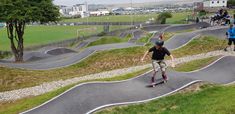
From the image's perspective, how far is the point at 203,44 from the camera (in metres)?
31.2

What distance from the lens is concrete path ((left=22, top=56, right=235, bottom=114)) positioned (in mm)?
13953

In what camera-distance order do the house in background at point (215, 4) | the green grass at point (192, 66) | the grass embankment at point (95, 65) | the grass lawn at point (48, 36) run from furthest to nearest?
the house in background at point (215, 4) < the grass lawn at point (48, 36) < the grass embankment at point (95, 65) < the green grass at point (192, 66)

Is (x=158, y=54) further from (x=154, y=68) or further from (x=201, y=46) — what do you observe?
(x=201, y=46)

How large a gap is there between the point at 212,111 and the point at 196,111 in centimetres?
69

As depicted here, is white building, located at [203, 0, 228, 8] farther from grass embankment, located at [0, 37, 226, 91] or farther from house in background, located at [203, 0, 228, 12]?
grass embankment, located at [0, 37, 226, 91]

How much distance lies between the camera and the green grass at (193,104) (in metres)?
12.3

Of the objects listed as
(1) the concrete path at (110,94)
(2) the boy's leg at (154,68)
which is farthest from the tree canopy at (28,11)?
(2) the boy's leg at (154,68)

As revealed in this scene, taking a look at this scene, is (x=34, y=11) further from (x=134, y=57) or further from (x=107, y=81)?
(x=107, y=81)

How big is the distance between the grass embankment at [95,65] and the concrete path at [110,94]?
8056 millimetres

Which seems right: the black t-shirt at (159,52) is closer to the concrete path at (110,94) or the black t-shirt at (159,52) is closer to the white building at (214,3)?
the concrete path at (110,94)

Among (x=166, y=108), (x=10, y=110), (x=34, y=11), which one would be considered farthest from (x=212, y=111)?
(x=34, y=11)

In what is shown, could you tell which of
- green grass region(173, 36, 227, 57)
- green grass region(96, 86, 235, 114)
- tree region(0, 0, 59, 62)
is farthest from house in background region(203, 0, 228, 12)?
green grass region(96, 86, 235, 114)

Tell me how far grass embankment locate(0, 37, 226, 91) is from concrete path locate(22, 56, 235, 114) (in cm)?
806

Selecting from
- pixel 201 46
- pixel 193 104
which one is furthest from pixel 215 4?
pixel 193 104
